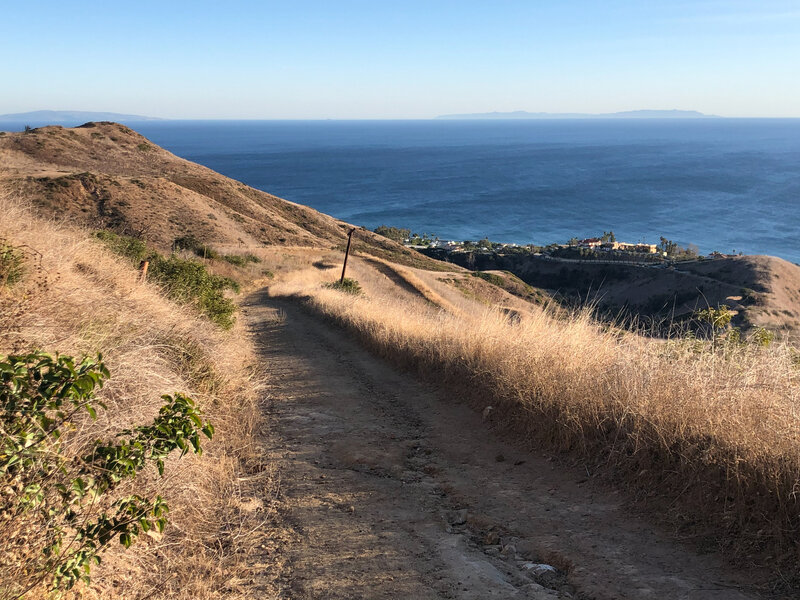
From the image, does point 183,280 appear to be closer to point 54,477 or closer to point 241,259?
point 54,477

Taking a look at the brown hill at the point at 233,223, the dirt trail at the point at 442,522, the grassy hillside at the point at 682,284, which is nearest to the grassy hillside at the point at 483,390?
the dirt trail at the point at 442,522

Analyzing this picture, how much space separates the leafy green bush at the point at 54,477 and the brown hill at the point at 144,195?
29.9m

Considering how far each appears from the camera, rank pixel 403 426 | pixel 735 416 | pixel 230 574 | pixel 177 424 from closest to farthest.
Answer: pixel 177 424 < pixel 230 574 < pixel 735 416 < pixel 403 426

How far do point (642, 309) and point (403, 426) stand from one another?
6276cm

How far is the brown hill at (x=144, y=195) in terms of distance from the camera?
4053 centimetres

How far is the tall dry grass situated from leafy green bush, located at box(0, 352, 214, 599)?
3.79m

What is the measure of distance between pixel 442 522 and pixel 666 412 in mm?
2245

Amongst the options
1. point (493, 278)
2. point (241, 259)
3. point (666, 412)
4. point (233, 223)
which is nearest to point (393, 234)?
point (493, 278)

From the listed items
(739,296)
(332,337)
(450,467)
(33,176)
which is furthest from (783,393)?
(739,296)

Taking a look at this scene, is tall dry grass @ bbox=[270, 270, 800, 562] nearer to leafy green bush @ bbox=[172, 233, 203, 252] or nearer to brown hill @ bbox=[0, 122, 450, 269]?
brown hill @ bbox=[0, 122, 450, 269]

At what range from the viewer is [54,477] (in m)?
3.29

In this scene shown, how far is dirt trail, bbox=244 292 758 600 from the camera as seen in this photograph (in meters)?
3.88

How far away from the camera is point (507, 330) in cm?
887

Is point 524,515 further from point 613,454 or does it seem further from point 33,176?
point 33,176
